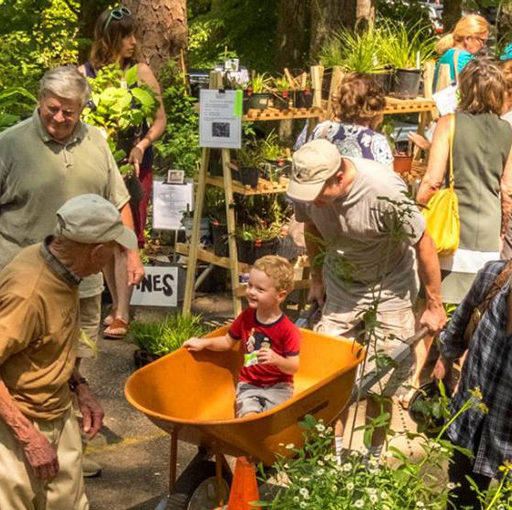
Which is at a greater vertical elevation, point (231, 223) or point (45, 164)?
point (45, 164)

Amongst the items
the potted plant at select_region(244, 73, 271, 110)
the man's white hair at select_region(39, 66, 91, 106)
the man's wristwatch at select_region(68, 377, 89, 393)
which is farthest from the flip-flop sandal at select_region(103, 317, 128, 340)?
the man's wristwatch at select_region(68, 377, 89, 393)

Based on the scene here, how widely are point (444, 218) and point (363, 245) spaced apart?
1.33 metres

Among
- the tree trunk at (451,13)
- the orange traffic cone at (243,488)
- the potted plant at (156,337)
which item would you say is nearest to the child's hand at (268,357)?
the orange traffic cone at (243,488)

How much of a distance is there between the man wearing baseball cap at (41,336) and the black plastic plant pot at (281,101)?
160 inches

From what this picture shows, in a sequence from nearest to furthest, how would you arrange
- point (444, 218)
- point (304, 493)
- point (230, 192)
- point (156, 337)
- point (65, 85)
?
point (304, 493), point (65, 85), point (444, 218), point (156, 337), point (230, 192)

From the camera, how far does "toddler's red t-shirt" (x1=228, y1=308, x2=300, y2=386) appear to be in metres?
5.09

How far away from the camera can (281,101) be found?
8.08 metres

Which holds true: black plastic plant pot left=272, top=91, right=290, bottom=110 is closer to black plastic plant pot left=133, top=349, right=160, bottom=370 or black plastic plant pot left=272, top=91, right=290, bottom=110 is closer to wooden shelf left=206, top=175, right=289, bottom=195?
wooden shelf left=206, top=175, right=289, bottom=195

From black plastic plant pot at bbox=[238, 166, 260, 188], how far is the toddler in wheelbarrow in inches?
108

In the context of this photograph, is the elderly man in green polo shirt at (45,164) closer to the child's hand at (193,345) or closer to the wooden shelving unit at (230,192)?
the child's hand at (193,345)

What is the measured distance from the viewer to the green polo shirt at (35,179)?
524 cm

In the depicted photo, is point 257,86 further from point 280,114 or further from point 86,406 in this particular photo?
point 86,406

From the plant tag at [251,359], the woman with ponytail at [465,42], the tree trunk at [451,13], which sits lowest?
the plant tag at [251,359]

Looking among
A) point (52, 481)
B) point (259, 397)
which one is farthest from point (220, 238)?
point (52, 481)
